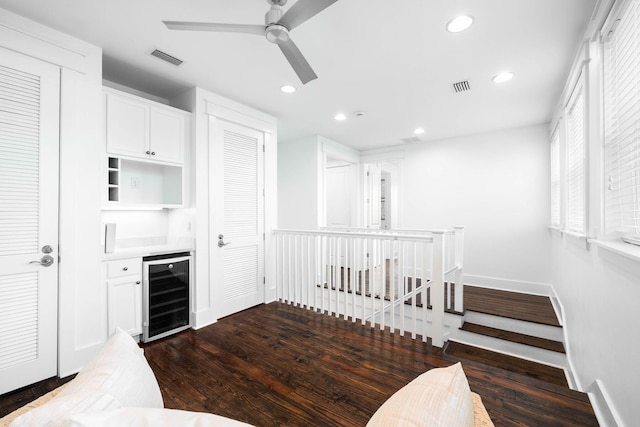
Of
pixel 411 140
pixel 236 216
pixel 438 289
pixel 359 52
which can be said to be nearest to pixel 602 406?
pixel 438 289

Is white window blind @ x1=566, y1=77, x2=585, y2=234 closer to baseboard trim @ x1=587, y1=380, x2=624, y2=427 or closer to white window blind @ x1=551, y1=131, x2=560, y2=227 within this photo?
white window blind @ x1=551, y1=131, x2=560, y2=227

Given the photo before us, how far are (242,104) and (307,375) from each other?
10.1ft

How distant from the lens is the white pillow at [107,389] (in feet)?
1.72

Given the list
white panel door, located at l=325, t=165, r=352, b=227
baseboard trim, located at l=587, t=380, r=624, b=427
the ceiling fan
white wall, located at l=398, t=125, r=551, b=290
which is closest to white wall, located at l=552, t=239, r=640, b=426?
baseboard trim, located at l=587, t=380, r=624, b=427

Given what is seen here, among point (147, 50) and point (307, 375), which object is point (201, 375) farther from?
point (147, 50)

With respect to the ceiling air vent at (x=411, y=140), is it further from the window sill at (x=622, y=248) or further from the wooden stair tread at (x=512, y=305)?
the window sill at (x=622, y=248)

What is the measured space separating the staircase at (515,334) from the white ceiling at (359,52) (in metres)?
2.62

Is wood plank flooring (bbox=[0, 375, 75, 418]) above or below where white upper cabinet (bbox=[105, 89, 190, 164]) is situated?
below

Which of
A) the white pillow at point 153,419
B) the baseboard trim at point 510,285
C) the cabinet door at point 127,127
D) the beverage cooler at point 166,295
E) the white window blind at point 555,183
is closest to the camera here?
the white pillow at point 153,419

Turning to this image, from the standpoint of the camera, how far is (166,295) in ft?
9.29

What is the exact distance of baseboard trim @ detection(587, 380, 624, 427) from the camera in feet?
4.84

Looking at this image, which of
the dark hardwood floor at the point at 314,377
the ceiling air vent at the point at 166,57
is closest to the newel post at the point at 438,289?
the dark hardwood floor at the point at 314,377

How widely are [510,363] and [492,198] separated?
2.82 meters

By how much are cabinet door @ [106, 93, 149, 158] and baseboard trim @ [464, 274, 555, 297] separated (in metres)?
5.16
